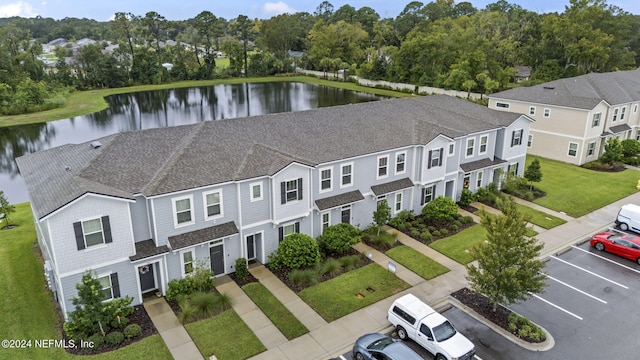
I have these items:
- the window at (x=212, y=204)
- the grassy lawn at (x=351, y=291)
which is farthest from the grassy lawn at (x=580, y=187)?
the window at (x=212, y=204)

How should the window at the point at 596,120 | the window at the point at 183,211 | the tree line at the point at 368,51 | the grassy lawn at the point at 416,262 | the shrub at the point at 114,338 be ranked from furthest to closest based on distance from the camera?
the tree line at the point at 368,51
the window at the point at 596,120
the grassy lawn at the point at 416,262
the window at the point at 183,211
the shrub at the point at 114,338

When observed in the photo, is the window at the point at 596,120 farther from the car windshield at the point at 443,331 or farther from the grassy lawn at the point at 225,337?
the grassy lawn at the point at 225,337

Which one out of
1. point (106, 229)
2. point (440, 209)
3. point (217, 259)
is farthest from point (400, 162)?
point (106, 229)

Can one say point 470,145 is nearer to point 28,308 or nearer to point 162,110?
point 28,308

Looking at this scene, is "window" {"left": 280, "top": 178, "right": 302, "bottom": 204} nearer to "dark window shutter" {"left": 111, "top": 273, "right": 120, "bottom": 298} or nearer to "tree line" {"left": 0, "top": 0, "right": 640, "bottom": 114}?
"dark window shutter" {"left": 111, "top": 273, "right": 120, "bottom": 298}

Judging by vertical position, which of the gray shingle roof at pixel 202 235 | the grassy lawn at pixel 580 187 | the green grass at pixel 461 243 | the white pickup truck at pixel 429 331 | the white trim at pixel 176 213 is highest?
the white trim at pixel 176 213

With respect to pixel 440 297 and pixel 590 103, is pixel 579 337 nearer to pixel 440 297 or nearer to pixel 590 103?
pixel 440 297

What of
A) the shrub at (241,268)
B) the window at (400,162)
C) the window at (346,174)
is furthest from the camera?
the window at (400,162)
